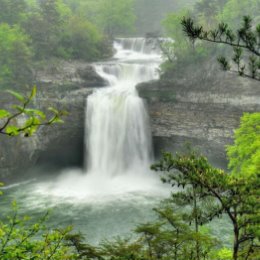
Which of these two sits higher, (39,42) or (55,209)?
(39,42)

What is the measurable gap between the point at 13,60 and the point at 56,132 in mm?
8835

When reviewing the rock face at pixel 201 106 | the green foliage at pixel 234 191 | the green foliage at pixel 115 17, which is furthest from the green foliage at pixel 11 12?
the green foliage at pixel 234 191

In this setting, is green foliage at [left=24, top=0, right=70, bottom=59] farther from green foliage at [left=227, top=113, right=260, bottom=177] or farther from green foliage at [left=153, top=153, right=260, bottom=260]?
green foliage at [left=153, top=153, right=260, bottom=260]

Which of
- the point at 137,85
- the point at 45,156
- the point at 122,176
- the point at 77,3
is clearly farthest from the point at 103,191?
the point at 77,3

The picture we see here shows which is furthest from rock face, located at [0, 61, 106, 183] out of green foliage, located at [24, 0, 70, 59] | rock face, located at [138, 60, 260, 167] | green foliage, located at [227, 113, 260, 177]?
green foliage, located at [227, 113, 260, 177]

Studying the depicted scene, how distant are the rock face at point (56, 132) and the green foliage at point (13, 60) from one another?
1.75 m

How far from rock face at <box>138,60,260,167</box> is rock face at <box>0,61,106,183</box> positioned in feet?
23.2

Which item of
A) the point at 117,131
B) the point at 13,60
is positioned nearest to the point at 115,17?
the point at 13,60

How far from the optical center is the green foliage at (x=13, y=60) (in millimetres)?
35719

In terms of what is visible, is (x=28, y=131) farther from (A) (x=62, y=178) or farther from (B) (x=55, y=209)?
(A) (x=62, y=178)

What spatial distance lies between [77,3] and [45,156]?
50041 mm

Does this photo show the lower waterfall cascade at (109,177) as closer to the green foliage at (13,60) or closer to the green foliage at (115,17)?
the green foliage at (13,60)

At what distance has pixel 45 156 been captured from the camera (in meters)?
38.2

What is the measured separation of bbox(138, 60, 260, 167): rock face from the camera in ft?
113
